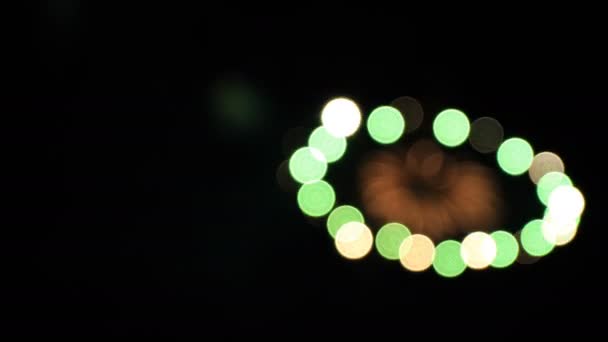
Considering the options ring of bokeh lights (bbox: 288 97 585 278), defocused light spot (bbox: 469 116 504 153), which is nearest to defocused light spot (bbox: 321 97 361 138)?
ring of bokeh lights (bbox: 288 97 585 278)

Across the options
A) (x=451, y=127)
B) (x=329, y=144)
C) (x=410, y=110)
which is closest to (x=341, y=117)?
(x=329, y=144)

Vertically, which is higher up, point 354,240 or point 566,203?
point 566,203

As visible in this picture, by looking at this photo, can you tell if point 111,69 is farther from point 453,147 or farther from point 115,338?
point 453,147

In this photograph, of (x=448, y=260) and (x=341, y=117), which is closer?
(x=448, y=260)

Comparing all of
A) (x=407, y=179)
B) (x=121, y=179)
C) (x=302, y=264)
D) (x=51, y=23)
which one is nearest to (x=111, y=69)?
(x=51, y=23)

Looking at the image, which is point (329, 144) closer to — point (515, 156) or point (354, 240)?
point (354, 240)

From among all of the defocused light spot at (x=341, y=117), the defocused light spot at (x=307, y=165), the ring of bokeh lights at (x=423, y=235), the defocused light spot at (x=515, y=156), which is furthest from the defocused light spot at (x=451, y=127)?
the defocused light spot at (x=307, y=165)
